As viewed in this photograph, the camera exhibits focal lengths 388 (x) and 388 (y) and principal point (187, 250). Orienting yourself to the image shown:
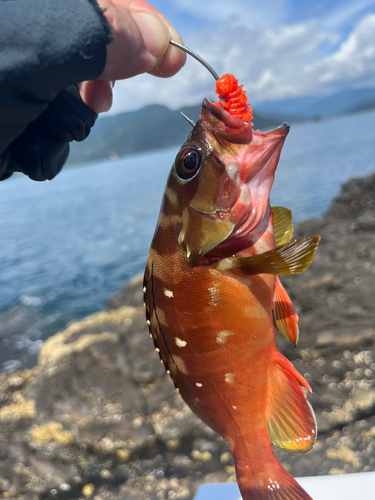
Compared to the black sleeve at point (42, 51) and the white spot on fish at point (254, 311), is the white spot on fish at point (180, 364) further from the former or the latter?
the black sleeve at point (42, 51)

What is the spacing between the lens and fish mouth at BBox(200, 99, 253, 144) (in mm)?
1691

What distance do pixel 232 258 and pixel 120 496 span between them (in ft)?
14.3

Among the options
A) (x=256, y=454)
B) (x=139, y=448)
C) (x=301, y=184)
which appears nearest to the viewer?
(x=256, y=454)

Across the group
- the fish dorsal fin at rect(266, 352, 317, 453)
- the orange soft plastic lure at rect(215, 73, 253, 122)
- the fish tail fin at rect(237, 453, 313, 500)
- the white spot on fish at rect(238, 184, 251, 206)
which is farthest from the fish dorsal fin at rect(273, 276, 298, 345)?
the orange soft plastic lure at rect(215, 73, 253, 122)

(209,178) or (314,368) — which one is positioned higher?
(209,178)

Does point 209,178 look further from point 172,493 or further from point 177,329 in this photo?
point 172,493

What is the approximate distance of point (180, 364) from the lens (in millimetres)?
1945

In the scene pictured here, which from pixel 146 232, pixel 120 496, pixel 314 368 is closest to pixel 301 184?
pixel 146 232

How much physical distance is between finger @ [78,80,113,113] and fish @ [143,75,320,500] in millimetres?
840

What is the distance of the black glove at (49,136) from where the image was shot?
246 centimetres

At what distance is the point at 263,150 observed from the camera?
1729 millimetres

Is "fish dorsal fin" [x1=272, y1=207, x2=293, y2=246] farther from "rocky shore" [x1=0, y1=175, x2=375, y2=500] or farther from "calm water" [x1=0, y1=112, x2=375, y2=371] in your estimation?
"calm water" [x1=0, y1=112, x2=375, y2=371]

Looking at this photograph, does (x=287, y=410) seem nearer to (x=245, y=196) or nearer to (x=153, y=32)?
(x=245, y=196)

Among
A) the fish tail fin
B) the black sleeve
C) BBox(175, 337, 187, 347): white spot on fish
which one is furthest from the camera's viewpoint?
the fish tail fin
